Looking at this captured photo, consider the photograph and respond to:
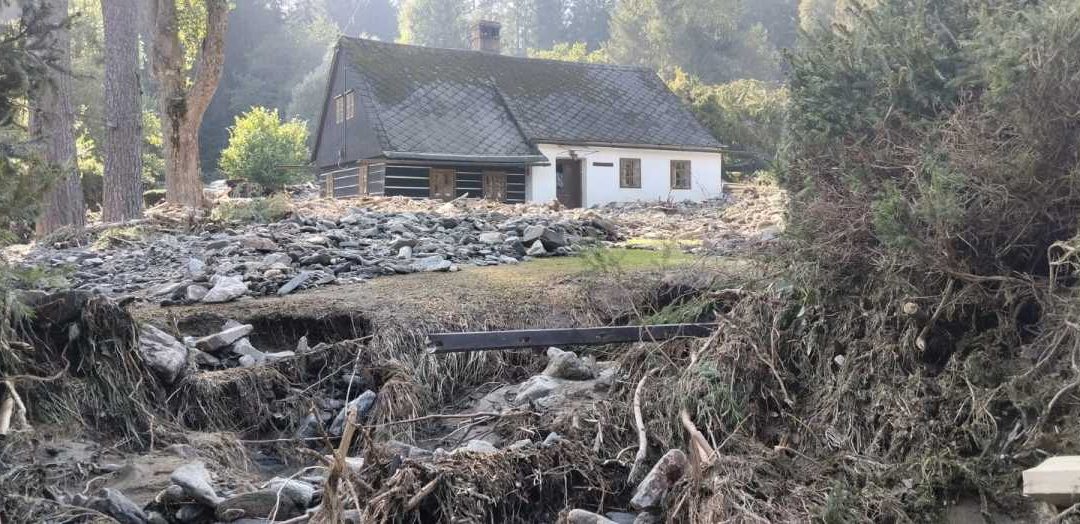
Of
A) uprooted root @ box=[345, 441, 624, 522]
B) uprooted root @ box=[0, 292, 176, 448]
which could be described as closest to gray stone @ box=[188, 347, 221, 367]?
uprooted root @ box=[0, 292, 176, 448]

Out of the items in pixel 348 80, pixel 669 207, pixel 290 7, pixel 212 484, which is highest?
pixel 290 7

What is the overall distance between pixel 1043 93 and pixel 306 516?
13.1 feet

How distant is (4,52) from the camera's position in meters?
5.54

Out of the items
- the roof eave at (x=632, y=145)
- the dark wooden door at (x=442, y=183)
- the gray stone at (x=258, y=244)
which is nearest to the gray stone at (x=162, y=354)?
the gray stone at (x=258, y=244)

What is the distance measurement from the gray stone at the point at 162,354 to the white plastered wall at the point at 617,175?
59.1 feet

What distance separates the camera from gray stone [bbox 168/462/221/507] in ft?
14.6

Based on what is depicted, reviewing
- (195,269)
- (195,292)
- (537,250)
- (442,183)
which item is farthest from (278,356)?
(442,183)

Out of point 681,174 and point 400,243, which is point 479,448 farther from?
point 681,174

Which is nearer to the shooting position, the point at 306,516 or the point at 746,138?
the point at 306,516

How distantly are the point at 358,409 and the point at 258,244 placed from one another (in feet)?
14.3

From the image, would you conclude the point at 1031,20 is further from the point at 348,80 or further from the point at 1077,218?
the point at 348,80

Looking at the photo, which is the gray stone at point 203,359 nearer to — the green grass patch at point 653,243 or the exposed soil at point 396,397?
the exposed soil at point 396,397

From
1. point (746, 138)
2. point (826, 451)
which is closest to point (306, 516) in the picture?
point (826, 451)

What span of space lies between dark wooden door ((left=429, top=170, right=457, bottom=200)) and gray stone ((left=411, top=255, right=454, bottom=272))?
1325cm
